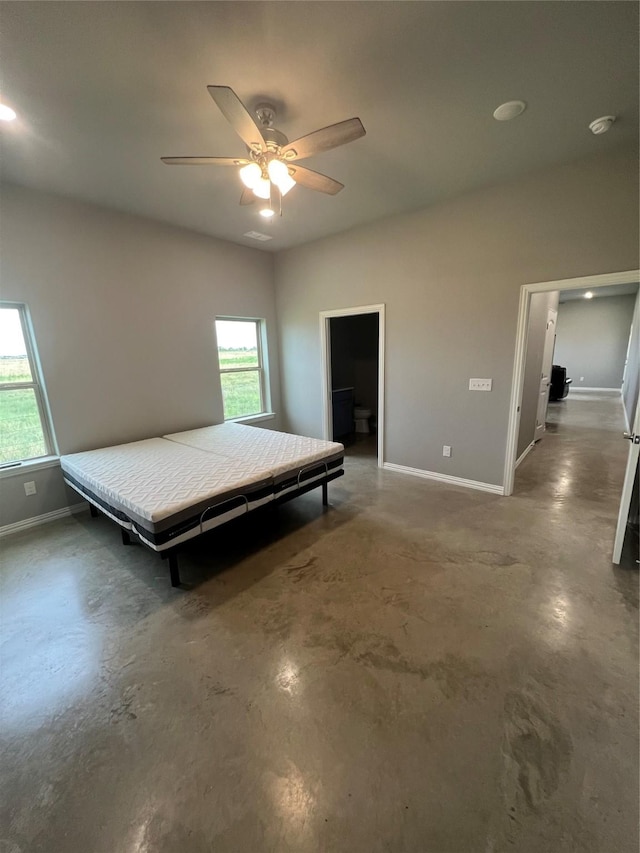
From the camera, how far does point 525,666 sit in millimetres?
1636

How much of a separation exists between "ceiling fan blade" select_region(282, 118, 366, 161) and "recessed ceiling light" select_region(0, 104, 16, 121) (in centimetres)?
162

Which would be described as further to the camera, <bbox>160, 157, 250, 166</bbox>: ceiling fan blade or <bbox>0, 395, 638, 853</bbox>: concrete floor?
<bbox>160, 157, 250, 166</bbox>: ceiling fan blade

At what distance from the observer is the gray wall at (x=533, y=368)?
4.08 metres

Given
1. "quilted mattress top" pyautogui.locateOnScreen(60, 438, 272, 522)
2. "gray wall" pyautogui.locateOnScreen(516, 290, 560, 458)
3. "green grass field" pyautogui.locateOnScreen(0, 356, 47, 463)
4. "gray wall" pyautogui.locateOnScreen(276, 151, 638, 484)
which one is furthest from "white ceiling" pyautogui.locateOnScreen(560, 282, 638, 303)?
"green grass field" pyautogui.locateOnScreen(0, 356, 47, 463)

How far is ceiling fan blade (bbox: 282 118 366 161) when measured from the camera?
1642 mm

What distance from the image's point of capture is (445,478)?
12.7 feet

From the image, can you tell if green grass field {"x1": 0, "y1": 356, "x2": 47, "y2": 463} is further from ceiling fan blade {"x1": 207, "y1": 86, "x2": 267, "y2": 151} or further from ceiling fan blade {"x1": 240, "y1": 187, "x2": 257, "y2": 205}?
ceiling fan blade {"x1": 207, "y1": 86, "x2": 267, "y2": 151}

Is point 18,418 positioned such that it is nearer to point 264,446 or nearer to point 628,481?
point 264,446

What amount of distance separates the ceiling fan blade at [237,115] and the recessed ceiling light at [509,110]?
4.79 feet

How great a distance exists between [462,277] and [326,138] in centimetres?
215

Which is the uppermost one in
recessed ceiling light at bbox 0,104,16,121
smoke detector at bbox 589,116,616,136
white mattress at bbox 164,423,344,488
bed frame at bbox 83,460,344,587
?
recessed ceiling light at bbox 0,104,16,121

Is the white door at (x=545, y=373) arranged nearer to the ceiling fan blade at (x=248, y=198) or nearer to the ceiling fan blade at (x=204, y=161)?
the ceiling fan blade at (x=248, y=198)

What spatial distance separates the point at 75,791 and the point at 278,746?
0.74m

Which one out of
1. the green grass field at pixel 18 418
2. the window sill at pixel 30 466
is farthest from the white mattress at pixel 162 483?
the green grass field at pixel 18 418
